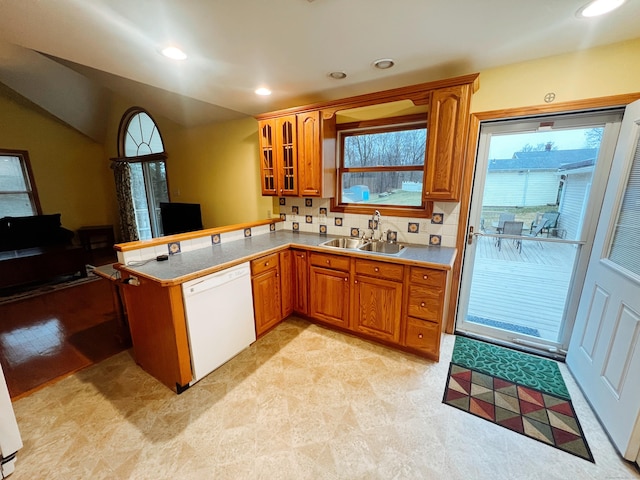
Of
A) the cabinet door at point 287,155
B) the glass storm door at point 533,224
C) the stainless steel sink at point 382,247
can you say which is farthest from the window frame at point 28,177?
the glass storm door at point 533,224

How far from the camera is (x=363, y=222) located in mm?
2816

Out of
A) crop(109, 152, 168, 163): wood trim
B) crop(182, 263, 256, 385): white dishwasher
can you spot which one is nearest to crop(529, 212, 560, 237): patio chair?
crop(182, 263, 256, 385): white dishwasher

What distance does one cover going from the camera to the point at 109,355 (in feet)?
7.52

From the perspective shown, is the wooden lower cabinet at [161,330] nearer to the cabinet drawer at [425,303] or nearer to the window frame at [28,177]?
the cabinet drawer at [425,303]

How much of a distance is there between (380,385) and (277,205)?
2378 mm

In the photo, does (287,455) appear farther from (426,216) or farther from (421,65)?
(421,65)

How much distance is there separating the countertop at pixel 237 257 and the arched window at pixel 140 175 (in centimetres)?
319

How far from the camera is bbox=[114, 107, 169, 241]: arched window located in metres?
4.78

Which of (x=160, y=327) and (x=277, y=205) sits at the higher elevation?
(x=277, y=205)

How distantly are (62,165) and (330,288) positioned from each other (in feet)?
20.8

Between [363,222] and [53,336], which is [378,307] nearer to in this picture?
[363,222]

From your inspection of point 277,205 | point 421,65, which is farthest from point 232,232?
point 421,65

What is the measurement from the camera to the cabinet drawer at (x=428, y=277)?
6.49ft

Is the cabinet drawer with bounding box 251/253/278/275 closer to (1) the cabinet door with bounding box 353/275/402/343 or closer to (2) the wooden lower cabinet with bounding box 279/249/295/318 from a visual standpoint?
(2) the wooden lower cabinet with bounding box 279/249/295/318
